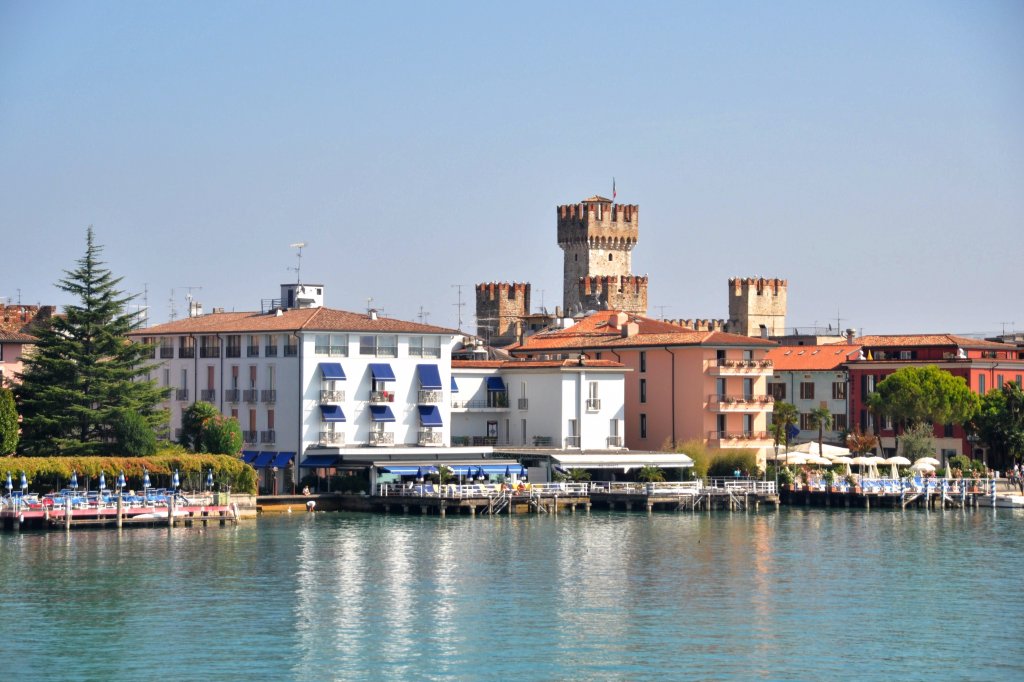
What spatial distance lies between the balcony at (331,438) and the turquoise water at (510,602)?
8.91 metres

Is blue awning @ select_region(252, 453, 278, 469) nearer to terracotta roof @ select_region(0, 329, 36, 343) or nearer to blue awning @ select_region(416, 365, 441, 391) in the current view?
blue awning @ select_region(416, 365, 441, 391)

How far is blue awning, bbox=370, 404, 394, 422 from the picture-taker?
83.5 metres

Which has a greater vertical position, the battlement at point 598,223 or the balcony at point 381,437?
→ the battlement at point 598,223

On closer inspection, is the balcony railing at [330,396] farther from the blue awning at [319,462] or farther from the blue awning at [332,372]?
the blue awning at [319,462]

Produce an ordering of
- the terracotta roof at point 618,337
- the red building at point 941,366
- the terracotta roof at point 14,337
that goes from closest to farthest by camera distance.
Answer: the terracotta roof at point 14,337 < the terracotta roof at point 618,337 < the red building at point 941,366

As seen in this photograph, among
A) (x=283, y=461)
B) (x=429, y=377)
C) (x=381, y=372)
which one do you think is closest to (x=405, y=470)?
(x=381, y=372)

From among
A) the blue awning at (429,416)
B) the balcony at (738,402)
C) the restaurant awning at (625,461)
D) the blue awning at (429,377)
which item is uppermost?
the blue awning at (429,377)

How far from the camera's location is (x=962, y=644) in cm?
4684

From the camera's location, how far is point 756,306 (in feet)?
462

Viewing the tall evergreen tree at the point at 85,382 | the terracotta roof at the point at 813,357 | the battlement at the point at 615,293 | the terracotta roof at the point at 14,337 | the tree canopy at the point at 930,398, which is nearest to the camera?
the tall evergreen tree at the point at 85,382

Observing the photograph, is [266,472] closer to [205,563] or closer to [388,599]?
[205,563]

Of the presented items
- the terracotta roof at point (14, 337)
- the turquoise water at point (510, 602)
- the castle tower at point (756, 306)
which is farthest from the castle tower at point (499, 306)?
the turquoise water at point (510, 602)

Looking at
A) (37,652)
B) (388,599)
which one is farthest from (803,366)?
(37,652)

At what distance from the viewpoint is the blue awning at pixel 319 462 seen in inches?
3216
